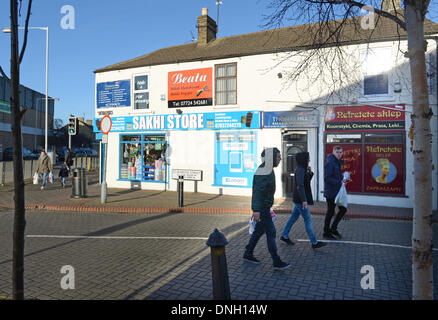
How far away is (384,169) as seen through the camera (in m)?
11.7

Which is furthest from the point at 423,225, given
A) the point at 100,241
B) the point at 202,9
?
the point at 202,9

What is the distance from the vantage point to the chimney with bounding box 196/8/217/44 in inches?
675

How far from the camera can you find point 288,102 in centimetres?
1313

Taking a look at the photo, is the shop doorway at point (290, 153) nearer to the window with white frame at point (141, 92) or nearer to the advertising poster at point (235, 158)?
the advertising poster at point (235, 158)

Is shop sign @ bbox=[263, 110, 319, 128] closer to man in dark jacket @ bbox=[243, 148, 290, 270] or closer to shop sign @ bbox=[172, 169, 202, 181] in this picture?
shop sign @ bbox=[172, 169, 202, 181]

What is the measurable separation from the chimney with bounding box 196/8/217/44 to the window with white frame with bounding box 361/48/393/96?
8176 mm

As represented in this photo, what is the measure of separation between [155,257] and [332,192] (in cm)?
372

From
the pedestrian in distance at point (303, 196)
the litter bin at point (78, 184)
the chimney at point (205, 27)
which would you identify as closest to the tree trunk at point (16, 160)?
the pedestrian in distance at point (303, 196)

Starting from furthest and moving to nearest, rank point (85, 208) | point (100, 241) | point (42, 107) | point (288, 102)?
point (42, 107) < point (288, 102) < point (85, 208) < point (100, 241)

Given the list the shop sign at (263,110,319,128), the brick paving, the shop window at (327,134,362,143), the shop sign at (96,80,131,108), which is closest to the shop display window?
the shop sign at (96,80,131,108)

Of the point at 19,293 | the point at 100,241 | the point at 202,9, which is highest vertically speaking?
the point at 202,9

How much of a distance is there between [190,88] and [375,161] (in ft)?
27.2

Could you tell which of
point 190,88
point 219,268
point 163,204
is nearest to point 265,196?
point 219,268

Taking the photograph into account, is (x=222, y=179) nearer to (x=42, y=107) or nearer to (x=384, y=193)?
(x=384, y=193)
